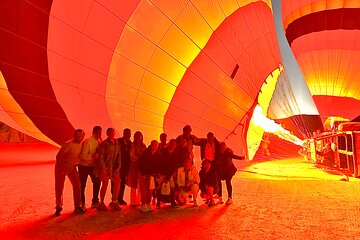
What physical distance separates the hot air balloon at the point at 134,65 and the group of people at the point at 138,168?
4.81ft

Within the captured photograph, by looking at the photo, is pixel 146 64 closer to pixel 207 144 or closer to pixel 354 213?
pixel 207 144

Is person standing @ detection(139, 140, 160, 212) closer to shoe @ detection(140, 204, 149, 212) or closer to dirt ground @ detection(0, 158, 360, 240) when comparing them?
shoe @ detection(140, 204, 149, 212)

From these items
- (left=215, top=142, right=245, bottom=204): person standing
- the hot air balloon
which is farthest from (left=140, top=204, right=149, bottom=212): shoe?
the hot air balloon

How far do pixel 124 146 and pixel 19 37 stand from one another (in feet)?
8.19

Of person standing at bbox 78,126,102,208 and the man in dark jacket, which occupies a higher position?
person standing at bbox 78,126,102,208

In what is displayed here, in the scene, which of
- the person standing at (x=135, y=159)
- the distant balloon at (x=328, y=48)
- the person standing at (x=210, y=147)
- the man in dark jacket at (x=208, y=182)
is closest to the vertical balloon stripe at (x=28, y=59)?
the person standing at (x=135, y=159)

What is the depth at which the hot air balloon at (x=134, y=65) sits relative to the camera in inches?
199

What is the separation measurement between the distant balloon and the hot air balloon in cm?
764

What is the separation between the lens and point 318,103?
56.1 feet

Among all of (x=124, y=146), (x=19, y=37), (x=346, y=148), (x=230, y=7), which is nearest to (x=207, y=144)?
(x=124, y=146)

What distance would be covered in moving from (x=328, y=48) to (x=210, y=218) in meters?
13.0

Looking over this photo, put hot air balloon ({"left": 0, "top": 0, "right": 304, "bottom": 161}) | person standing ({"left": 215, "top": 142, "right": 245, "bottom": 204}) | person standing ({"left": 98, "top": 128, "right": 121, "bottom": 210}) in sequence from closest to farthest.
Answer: person standing ({"left": 98, "top": 128, "right": 121, "bottom": 210}), person standing ({"left": 215, "top": 142, "right": 245, "bottom": 204}), hot air balloon ({"left": 0, "top": 0, "right": 304, "bottom": 161})

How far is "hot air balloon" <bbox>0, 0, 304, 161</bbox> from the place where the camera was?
5.05 m

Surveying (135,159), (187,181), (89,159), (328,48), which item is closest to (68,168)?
(89,159)
